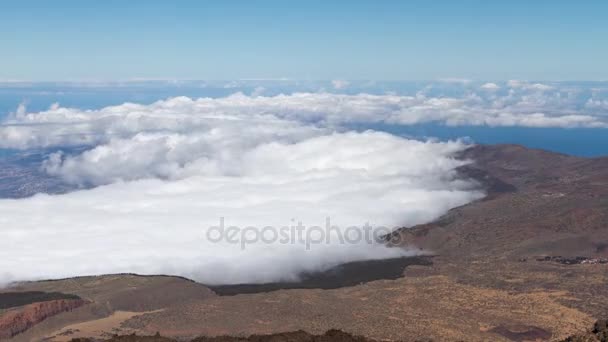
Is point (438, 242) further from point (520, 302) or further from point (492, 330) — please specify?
point (492, 330)

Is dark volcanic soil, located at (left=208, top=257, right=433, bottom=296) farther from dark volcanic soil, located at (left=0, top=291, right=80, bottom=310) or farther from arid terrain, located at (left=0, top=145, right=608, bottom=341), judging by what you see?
dark volcanic soil, located at (left=0, top=291, right=80, bottom=310)

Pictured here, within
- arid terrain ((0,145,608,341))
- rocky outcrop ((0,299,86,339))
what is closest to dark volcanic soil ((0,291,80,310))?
arid terrain ((0,145,608,341))

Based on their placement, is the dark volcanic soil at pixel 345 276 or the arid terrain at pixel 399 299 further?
the dark volcanic soil at pixel 345 276

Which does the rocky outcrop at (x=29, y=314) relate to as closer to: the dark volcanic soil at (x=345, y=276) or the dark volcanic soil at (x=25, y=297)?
the dark volcanic soil at (x=25, y=297)

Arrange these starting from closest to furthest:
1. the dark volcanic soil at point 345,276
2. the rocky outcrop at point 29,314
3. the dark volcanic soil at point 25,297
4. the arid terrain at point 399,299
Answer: the arid terrain at point 399,299, the rocky outcrop at point 29,314, the dark volcanic soil at point 25,297, the dark volcanic soil at point 345,276

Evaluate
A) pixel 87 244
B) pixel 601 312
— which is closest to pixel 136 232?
pixel 87 244

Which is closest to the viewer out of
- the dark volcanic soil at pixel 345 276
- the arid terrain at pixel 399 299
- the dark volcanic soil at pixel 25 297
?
the arid terrain at pixel 399 299

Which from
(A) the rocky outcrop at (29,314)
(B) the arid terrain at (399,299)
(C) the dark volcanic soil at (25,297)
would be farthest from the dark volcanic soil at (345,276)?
(A) the rocky outcrop at (29,314)
